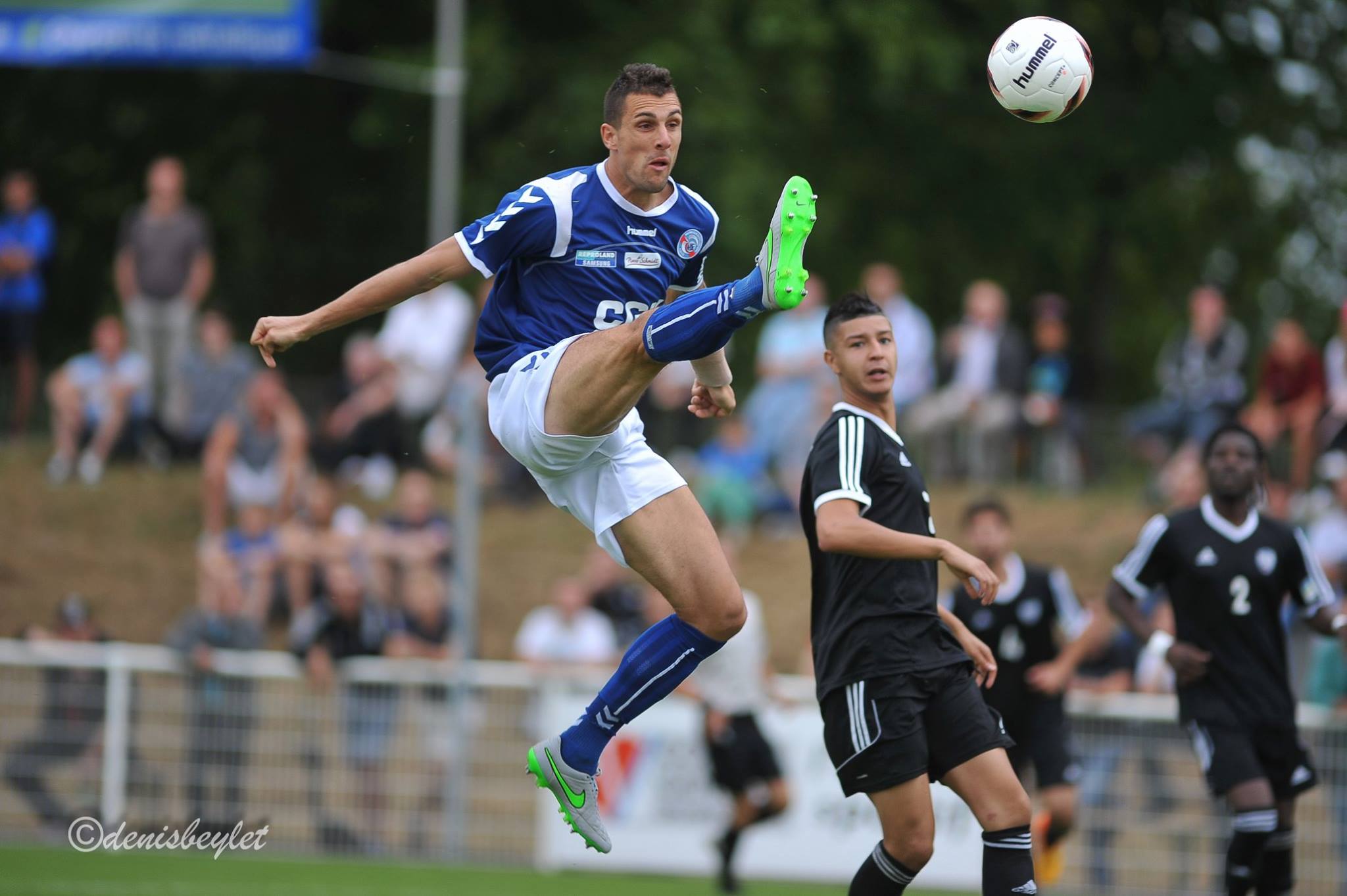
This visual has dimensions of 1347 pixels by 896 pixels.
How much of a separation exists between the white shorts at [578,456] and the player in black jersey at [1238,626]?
3.12m

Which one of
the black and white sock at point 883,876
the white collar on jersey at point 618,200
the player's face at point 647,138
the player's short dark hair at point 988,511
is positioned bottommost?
the black and white sock at point 883,876

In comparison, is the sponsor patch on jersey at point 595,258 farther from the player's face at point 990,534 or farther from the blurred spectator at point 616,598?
the blurred spectator at point 616,598

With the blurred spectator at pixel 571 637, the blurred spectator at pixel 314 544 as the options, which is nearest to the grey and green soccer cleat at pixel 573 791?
the blurred spectator at pixel 571 637

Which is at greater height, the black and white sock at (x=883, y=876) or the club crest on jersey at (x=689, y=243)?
the club crest on jersey at (x=689, y=243)

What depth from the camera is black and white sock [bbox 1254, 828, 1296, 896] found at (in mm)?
8750

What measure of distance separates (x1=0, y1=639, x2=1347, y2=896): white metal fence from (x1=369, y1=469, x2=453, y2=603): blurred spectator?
138cm

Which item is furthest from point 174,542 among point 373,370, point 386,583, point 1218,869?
point 1218,869

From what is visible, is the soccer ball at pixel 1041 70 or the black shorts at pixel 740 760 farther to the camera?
the black shorts at pixel 740 760

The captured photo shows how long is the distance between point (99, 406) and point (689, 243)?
11.9m

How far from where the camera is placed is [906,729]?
6910 mm

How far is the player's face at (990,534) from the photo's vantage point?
392 inches

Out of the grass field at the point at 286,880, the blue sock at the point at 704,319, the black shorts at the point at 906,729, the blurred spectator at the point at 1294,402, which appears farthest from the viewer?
the blurred spectator at the point at 1294,402

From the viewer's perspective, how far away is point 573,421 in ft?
22.3

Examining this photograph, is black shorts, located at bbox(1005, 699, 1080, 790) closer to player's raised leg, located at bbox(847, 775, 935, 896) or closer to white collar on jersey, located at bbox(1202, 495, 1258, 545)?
white collar on jersey, located at bbox(1202, 495, 1258, 545)
